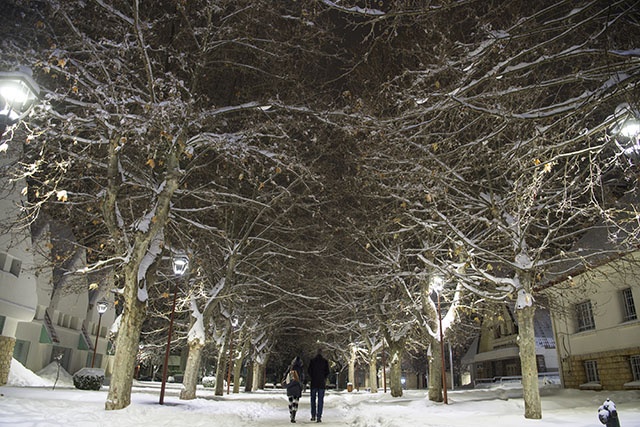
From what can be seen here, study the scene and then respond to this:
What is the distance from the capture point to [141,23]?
10.7 meters

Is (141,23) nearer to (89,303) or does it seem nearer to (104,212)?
(104,212)

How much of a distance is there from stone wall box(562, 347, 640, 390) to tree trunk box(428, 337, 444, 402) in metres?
7.46

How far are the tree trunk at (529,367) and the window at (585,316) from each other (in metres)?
12.1

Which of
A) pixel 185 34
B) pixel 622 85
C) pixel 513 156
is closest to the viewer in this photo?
pixel 622 85

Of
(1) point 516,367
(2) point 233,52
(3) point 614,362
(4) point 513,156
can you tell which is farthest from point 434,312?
(1) point 516,367

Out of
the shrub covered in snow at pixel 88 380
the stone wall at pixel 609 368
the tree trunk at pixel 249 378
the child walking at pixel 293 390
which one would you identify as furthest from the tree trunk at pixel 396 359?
the tree trunk at pixel 249 378

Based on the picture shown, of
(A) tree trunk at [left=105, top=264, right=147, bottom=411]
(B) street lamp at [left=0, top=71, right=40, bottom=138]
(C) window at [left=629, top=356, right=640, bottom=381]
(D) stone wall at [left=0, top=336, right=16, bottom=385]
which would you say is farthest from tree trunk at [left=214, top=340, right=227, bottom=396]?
(B) street lamp at [left=0, top=71, right=40, bottom=138]

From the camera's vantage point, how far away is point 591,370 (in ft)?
70.2

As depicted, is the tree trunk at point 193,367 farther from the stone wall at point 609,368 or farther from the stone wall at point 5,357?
the stone wall at point 609,368

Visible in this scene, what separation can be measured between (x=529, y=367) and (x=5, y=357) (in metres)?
24.4

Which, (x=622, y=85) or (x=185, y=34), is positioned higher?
(x=185, y=34)

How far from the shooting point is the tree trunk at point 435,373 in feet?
61.8

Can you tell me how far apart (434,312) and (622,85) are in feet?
48.1

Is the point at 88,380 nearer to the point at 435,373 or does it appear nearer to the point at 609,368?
the point at 435,373
